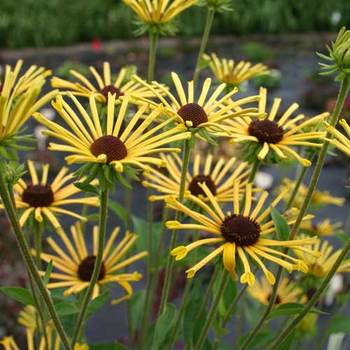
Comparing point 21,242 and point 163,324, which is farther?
point 163,324

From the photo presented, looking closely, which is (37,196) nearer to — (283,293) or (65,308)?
(65,308)

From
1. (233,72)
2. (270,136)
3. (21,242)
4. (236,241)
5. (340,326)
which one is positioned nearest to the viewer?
(21,242)

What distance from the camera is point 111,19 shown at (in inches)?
217

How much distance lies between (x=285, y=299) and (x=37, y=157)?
204cm

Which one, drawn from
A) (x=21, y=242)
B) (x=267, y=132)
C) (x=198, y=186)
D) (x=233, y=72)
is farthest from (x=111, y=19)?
(x=21, y=242)

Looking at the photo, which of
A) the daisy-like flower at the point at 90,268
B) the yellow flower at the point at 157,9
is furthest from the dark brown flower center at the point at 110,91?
the daisy-like flower at the point at 90,268

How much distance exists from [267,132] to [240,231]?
0.65 ft

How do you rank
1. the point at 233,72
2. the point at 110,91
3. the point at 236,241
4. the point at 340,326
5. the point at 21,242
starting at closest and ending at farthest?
the point at 21,242 → the point at 236,241 → the point at 110,91 → the point at 340,326 → the point at 233,72

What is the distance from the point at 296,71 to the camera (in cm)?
512

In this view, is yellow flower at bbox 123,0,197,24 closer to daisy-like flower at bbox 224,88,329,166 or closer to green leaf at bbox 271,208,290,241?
daisy-like flower at bbox 224,88,329,166

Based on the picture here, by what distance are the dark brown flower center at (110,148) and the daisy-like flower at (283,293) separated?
64 cm

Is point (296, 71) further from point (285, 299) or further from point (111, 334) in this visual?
point (285, 299)

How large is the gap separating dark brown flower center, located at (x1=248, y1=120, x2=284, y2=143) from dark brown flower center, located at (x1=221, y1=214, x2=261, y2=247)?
148mm

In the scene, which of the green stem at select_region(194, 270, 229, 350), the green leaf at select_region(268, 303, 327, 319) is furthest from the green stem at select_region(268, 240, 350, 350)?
the green stem at select_region(194, 270, 229, 350)
